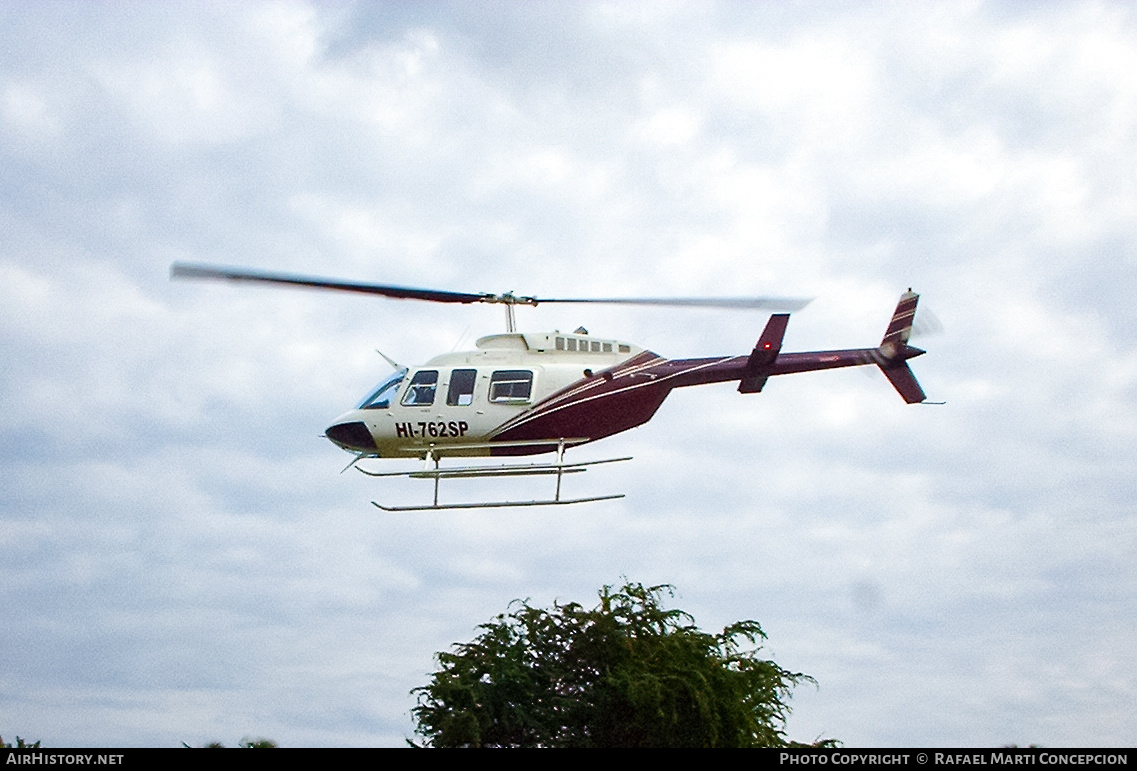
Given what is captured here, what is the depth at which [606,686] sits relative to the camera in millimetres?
34969

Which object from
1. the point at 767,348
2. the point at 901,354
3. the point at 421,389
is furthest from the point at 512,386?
the point at 901,354

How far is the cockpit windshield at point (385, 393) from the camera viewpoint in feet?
100

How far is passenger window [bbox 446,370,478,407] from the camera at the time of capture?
30.0 meters

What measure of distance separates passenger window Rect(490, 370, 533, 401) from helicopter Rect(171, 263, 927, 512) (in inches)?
0.9

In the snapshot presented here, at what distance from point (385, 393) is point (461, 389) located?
75.0 inches

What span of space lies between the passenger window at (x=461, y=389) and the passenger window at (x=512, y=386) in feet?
1.52

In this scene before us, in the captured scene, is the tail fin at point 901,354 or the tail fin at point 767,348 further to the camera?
the tail fin at point 901,354

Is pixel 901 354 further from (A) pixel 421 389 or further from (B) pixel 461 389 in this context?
(A) pixel 421 389

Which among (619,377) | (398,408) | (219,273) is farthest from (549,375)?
(219,273)

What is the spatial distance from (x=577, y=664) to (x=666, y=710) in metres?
3.02

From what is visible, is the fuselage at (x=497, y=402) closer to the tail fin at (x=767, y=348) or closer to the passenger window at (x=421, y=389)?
the passenger window at (x=421, y=389)

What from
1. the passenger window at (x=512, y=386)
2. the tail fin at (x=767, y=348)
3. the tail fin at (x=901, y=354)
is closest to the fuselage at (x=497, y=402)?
the passenger window at (x=512, y=386)

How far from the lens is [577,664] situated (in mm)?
36000
